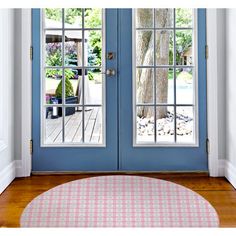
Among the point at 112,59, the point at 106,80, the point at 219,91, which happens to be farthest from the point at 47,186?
the point at 219,91

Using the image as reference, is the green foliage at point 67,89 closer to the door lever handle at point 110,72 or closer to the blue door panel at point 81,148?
the blue door panel at point 81,148

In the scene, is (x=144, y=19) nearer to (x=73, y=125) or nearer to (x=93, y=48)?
(x=93, y=48)

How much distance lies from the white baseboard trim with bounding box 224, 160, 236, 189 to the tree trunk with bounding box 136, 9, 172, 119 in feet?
2.11

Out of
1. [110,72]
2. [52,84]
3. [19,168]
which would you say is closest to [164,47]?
[110,72]

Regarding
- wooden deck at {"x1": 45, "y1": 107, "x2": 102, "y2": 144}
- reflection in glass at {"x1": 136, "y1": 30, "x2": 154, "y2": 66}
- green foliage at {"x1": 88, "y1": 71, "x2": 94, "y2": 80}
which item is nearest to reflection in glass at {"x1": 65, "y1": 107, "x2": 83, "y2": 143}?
wooden deck at {"x1": 45, "y1": 107, "x2": 102, "y2": 144}

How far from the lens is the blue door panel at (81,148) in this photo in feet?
8.89

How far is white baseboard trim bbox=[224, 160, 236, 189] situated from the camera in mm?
2428

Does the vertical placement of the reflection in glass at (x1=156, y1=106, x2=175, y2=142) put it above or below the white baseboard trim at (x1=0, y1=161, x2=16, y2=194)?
above

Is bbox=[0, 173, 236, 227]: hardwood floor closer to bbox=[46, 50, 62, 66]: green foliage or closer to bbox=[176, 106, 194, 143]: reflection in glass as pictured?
bbox=[176, 106, 194, 143]: reflection in glass

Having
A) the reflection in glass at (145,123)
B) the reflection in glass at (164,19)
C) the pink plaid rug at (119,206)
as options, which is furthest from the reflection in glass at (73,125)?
the pink plaid rug at (119,206)

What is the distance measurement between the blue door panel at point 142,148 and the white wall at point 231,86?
0.62ft

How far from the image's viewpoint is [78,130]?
278cm

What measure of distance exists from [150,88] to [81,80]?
576 mm

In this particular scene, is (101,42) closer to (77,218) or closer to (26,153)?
(26,153)
